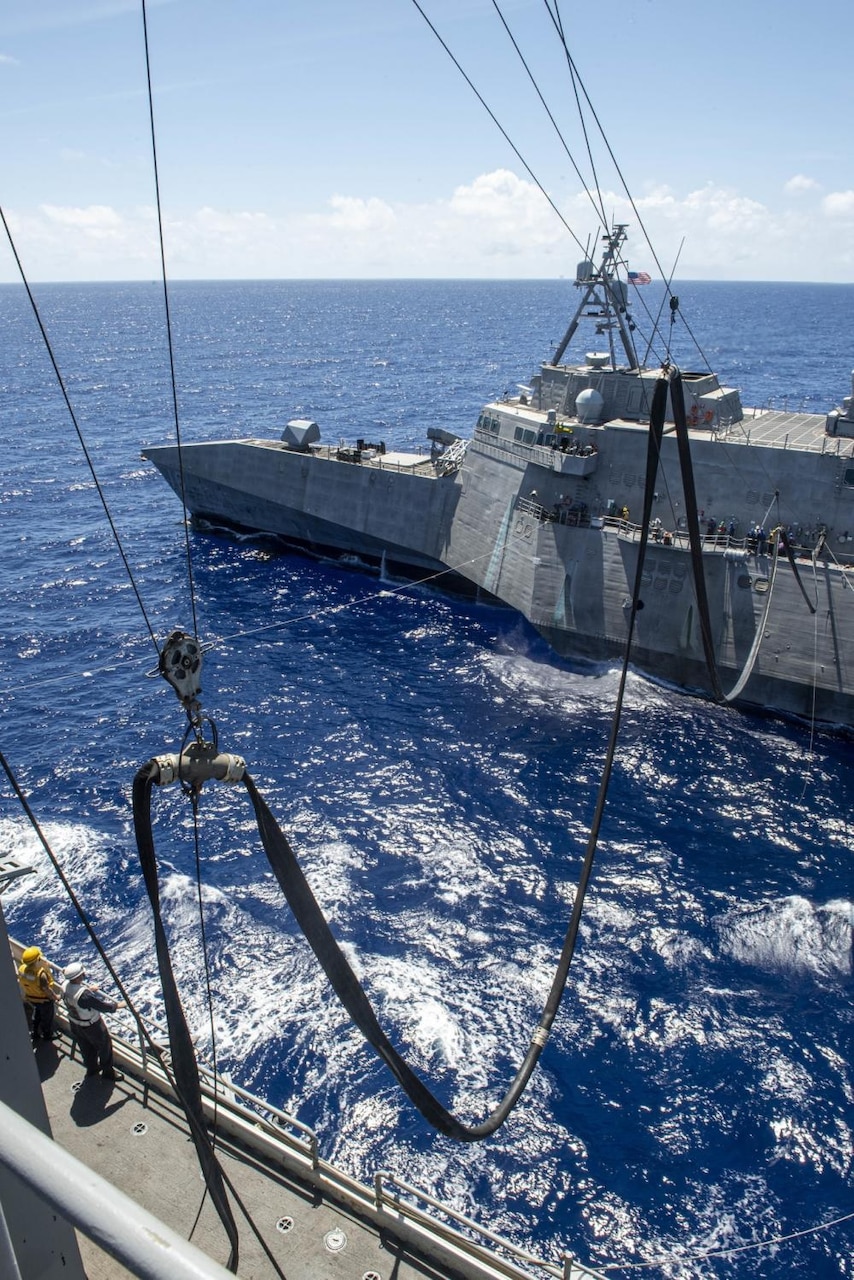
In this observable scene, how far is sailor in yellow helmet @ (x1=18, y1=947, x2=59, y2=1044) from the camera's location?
46.4 ft

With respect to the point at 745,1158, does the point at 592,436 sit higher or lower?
higher

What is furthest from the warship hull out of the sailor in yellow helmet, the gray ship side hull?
the sailor in yellow helmet

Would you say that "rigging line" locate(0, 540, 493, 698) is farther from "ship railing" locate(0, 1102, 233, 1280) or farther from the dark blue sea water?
"ship railing" locate(0, 1102, 233, 1280)

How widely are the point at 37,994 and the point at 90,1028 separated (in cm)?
132

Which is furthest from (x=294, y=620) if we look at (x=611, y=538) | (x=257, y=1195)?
(x=257, y=1195)

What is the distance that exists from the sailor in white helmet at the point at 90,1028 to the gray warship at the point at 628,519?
Answer: 68.4 feet

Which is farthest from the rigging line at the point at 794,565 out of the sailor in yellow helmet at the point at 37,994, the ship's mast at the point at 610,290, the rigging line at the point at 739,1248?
the sailor in yellow helmet at the point at 37,994

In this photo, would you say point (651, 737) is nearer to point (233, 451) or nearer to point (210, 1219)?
point (210, 1219)

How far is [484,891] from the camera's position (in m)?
25.2

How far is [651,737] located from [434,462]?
23572 mm

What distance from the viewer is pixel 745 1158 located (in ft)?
59.3

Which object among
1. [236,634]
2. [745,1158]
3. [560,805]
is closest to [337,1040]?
[745,1158]

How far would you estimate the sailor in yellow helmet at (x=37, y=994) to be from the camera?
46.4 feet

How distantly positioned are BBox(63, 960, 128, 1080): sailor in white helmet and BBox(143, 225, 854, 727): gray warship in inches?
821
